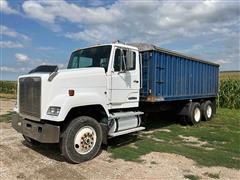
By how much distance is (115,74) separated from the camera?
7.80m

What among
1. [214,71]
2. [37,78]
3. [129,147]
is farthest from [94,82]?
[214,71]

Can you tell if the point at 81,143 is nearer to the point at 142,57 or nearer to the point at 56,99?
the point at 56,99

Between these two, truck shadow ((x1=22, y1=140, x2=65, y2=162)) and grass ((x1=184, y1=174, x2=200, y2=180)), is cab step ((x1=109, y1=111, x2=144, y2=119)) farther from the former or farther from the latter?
grass ((x1=184, y1=174, x2=200, y2=180))

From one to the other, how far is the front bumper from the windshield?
226cm

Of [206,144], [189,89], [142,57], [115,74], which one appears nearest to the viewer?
[115,74]

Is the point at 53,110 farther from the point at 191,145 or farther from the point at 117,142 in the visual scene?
the point at 191,145

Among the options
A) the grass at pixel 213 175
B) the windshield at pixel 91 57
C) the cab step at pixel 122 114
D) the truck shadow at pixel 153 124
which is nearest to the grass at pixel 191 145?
the truck shadow at pixel 153 124

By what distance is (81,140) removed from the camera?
676cm

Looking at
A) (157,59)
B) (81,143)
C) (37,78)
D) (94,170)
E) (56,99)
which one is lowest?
(94,170)

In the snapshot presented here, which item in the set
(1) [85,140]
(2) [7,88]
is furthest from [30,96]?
(2) [7,88]

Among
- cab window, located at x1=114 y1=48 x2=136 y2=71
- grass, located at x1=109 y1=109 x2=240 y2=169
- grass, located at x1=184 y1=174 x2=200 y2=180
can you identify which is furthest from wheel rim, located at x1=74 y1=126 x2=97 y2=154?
grass, located at x1=184 y1=174 x2=200 y2=180

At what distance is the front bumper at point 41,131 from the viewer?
20.6 feet

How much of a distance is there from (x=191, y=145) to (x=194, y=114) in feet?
13.1

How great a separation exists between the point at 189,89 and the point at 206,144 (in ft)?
11.7
